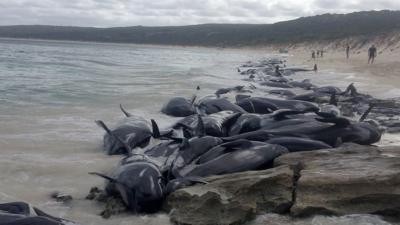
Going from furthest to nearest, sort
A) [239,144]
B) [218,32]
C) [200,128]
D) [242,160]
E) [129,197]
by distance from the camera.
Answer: [218,32]
[200,128]
[239,144]
[242,160]
[129,197]

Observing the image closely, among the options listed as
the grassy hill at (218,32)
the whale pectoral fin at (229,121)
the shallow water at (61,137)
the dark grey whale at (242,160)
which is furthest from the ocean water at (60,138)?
the grassy hill at (218,32)

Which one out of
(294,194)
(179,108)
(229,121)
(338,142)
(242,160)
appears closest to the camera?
(294,194)

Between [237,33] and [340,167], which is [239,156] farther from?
[237,33]

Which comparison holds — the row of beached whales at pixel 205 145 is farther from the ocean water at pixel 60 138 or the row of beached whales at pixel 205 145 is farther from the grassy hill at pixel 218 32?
the grassy hill at pixel 218 32

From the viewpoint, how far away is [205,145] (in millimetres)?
7516

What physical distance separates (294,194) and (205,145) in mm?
2145

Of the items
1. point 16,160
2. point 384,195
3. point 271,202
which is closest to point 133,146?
point 16,160

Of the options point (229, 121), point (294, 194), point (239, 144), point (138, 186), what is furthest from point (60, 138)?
point (294, 194)

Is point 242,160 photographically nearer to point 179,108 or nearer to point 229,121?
point 229,121

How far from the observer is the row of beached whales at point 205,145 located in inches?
240

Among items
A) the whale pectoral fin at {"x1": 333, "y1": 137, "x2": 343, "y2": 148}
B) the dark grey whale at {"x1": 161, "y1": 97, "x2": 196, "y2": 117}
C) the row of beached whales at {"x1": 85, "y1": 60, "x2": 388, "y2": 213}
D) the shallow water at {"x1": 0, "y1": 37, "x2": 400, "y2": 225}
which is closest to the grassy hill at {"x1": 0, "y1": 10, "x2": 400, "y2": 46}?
the shallow water at {"x1": 0, "y1": 37, "x2": 400, "y2": 225}

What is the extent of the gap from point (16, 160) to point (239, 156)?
11.5 feet

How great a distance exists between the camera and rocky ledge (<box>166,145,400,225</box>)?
17.5ft

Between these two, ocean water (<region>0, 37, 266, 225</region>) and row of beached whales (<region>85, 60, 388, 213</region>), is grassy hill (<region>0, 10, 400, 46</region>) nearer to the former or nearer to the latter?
ocean water (<region>0, 37, 266, 225</region>)
